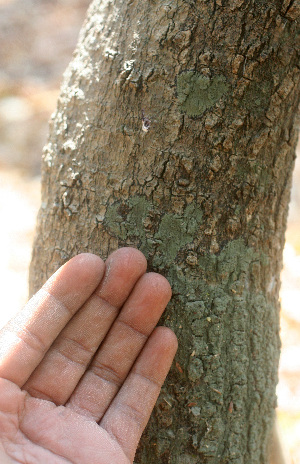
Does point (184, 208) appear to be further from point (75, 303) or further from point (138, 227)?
point (75, 303)

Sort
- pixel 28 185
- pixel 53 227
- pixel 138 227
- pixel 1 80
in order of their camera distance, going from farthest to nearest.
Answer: pixel 1 80 → pixel 28 185 → pixel 53 227 → pixel 138 227

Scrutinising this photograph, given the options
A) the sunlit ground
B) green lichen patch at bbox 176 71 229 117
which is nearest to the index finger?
green lichen patch at bbox 176 71 229 117

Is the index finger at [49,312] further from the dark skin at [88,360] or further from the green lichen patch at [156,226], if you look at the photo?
the green lichen patch at [156,226]

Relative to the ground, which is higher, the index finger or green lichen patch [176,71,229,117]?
green lichen patch [176,71,229,117]

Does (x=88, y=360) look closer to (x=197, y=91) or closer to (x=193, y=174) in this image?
(x=193, y=174)

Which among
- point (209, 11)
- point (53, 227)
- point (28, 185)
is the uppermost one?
point (28, 185)

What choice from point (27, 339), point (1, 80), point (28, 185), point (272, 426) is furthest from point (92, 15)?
point (1, 80)

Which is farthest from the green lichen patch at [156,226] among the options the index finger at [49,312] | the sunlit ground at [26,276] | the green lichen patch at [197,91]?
the sunlit ground at [26,276]

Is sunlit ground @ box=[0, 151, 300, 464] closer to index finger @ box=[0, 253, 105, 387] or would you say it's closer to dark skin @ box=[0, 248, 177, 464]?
dark skin @ box=[0, 248, 177, 464]
